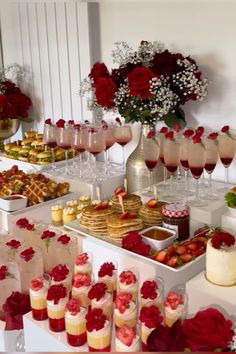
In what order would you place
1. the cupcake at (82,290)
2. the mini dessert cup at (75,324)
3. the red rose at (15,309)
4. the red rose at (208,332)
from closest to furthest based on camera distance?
1. the red rose at (208,332)
2. the mini dessert cup at (75,324)
3. the cupcake at (82,290)
4. the red rose at (15,309)

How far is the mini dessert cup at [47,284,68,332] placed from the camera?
4.46 feet

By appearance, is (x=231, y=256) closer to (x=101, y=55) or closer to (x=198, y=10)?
(x=198, y=10)

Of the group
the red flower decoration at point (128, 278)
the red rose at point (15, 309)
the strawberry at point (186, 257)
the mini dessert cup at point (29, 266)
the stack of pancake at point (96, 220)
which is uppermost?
the stack of pancake at point (96, 220)

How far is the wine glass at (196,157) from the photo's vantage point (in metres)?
1.80

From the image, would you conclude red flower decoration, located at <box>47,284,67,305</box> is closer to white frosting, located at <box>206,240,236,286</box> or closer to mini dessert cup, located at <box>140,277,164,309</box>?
mini dessert cup, located at <box>140,277,164,309</box>

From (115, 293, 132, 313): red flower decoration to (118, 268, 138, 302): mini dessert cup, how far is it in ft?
0.22

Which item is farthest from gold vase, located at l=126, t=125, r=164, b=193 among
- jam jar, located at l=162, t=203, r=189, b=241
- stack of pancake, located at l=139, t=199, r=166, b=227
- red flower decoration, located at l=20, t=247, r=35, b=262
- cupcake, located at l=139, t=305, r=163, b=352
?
cupcake, located at l=139, t=305, r=163, b=352

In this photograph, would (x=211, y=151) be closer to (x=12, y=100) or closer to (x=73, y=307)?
(x=73, y=307)

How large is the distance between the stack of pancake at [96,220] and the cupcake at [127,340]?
518 mm

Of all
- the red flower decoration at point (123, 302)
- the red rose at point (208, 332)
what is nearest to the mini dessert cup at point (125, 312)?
the red flower decoration at point (123, 302)

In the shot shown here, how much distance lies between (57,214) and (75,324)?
31.6 inches

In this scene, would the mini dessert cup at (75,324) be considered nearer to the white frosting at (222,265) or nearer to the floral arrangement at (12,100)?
the white frosting at (222,265)

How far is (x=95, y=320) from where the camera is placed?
123 centimetres

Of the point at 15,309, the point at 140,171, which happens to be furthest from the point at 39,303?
the point at 140,171
